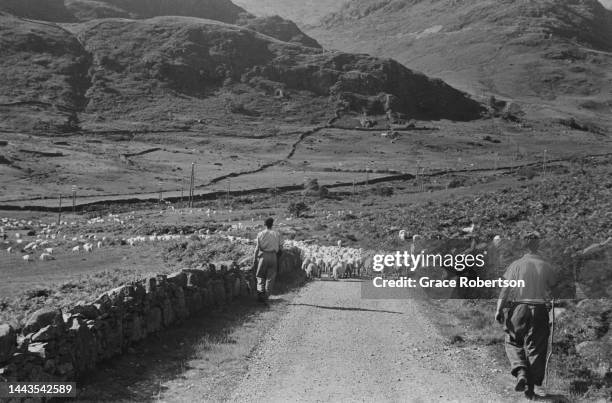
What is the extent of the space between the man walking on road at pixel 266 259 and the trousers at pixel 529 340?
9672 millimetres

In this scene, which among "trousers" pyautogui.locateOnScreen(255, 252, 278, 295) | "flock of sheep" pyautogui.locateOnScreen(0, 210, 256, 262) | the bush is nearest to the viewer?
"trousers" pyautogui.locateOnScreen(255, 252, 278, 295)

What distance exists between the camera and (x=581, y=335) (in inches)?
532

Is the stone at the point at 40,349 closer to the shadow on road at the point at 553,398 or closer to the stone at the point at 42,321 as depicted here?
the stone at the point at 42,321

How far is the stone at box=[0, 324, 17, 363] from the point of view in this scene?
31.7 feet

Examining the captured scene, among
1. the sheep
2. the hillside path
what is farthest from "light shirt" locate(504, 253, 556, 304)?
the sheep

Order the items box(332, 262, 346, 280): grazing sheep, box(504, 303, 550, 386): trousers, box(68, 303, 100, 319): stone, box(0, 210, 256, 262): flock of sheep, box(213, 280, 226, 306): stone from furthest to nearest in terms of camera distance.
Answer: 1. box(0, 210, 256, 262): flock of sheep
2. box(332, 262, 346, 280): grazing sheep
3. box(213, 280, 226, 306): stone
4. box(68, 303, 100, 319): stone
5. box(504, 303, 550, 386): trousers

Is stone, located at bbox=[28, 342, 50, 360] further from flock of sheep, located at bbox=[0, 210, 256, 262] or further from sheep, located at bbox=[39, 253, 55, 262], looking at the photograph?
sheep, located at bbox=[39, 253, 55, 262]

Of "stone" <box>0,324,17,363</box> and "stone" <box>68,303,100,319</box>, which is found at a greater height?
"stone" <box>0,324,17,363</box>

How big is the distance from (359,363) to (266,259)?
7.58m

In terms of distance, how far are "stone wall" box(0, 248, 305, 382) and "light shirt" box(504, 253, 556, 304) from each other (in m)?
7.35

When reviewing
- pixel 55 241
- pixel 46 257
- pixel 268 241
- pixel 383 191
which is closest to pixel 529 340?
pixel 268 241

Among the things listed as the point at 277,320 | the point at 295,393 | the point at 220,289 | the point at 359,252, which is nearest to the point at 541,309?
the point at 295,393

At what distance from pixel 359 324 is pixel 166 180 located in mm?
127985

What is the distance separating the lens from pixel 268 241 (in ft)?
67.4
